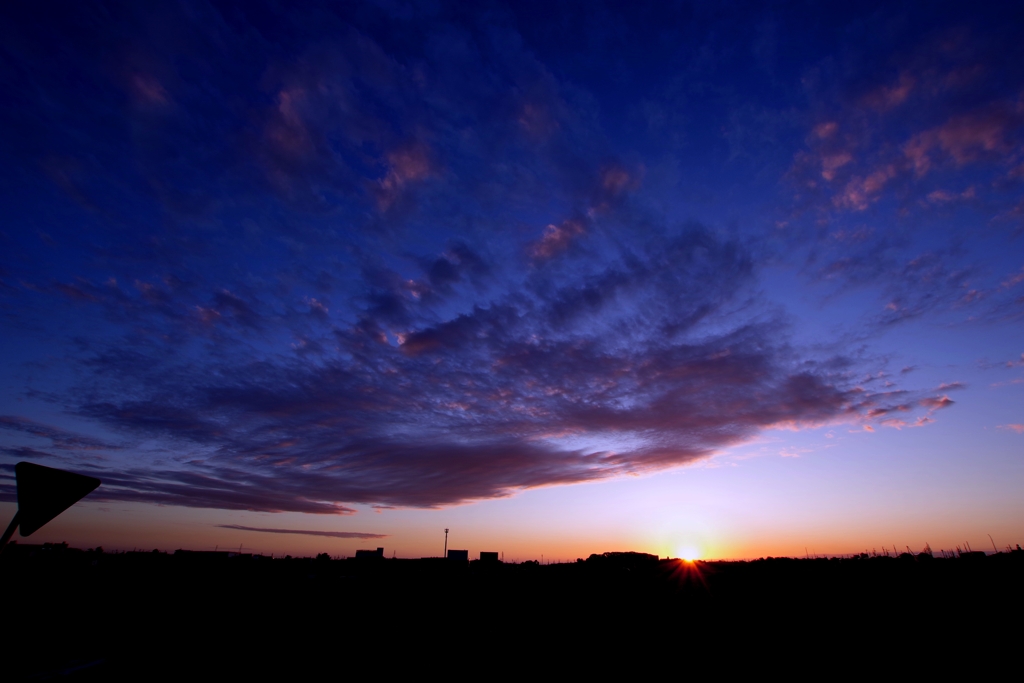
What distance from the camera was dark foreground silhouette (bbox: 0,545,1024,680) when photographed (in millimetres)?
15469

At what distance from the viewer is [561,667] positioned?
15328 mm

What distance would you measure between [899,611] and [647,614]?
491 inches

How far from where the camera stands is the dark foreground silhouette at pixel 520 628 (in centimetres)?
1547

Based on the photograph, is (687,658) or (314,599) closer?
(687,658)

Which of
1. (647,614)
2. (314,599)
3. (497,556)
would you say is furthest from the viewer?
(497,556)

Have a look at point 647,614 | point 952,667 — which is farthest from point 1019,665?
point 647,614

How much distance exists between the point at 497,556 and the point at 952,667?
78553 millimetres

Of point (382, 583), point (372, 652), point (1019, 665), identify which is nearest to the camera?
point (1019, 665)

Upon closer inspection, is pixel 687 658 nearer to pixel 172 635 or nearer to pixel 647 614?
pixel 647 614

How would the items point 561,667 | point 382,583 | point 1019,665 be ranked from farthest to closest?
point 382,583 < point 561,667 < point 1019,665

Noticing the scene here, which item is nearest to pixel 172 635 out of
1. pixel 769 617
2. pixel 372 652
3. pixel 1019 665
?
pixel 372 652

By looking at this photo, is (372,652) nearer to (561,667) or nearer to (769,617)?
(561,667)

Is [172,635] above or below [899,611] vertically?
below

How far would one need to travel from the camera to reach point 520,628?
70.8 feet
